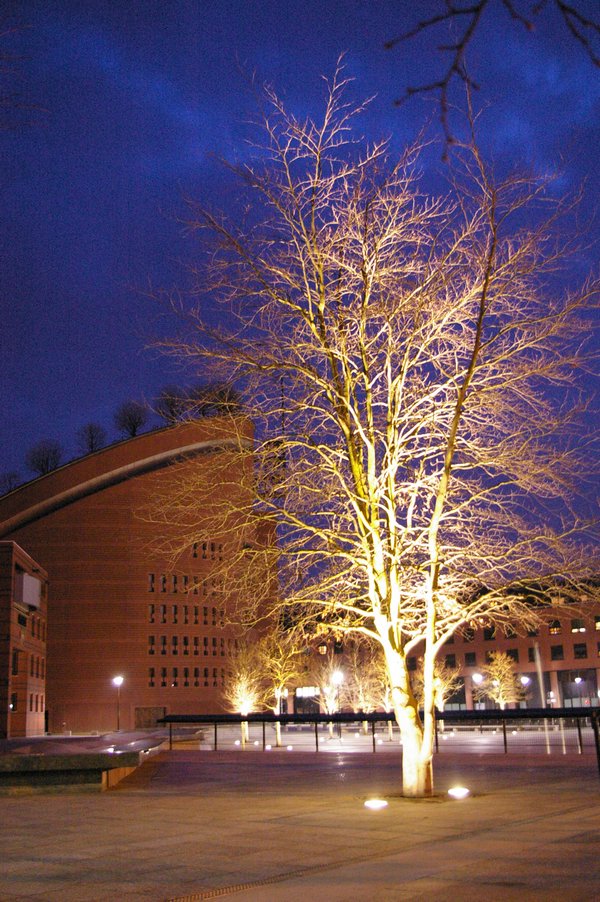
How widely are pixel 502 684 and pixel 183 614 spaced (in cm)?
3033

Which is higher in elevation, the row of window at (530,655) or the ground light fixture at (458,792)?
the row of window at (530,655)

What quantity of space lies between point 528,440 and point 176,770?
11958mm

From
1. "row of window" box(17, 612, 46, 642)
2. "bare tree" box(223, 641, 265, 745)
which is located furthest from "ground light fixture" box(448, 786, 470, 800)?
"row of window" box(17, 612, 46, 642)

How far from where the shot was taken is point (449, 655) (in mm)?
102500

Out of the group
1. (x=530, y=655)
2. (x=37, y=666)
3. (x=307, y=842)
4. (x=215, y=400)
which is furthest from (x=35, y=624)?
(x=307, y=842)

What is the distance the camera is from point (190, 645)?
8338 centimetres

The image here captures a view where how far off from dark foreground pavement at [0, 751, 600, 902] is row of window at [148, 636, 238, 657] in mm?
66384

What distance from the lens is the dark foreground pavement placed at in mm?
6898

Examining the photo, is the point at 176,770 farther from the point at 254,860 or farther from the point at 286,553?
the point at 254,860

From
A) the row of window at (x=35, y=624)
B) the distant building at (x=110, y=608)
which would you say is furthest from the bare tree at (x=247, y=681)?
the row of window at (x=35, y=624)

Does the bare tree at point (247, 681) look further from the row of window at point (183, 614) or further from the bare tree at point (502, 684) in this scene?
the bare tree at point (502, 684)

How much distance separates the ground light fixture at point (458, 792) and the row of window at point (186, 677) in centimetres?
6950

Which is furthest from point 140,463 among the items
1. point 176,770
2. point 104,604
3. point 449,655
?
point 176,770

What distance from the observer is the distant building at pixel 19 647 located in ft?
198
